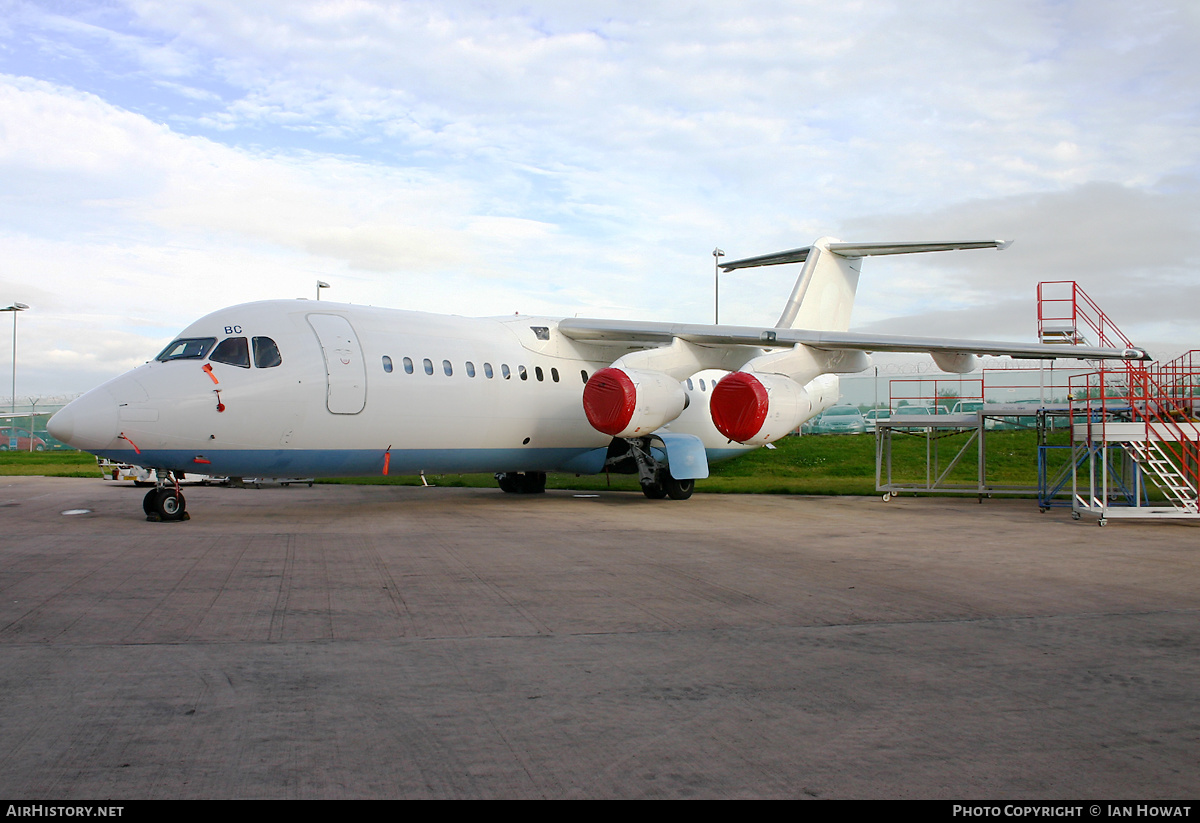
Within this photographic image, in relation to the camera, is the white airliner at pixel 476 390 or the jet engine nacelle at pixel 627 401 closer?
the white airliner at pixel 476 390

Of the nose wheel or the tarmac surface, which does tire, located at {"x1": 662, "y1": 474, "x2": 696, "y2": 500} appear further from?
the nose wheel

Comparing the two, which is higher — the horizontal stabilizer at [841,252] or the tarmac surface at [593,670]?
the horizontal stabilizer at [841,252]

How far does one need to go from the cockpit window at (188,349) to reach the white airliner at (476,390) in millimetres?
23

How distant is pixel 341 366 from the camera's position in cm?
1440

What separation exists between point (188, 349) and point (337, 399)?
2228mm

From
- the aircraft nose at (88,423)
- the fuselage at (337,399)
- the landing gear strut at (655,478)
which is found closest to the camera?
the aircraft nose at (88,423)

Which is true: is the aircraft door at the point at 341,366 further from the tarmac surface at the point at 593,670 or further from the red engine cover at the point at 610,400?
the red engine cover at the point at 610,400

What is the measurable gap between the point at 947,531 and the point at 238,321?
1098cm

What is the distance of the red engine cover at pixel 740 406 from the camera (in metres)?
17.3

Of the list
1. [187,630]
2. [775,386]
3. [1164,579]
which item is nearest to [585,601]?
[187,630]

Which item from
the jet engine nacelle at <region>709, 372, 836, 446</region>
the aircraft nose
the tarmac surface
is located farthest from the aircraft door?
the jet engine nacelle at <region>709, 372, 836, 446</region>

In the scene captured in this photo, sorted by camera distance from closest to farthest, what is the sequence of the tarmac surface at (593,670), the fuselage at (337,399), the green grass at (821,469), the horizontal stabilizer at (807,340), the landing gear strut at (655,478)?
the tarmac surface at (593,670), the fuselage at (337,399), the horizontal stabilizer at (807,340), the landing gear strut at (655,478), the green grass at (821,469)

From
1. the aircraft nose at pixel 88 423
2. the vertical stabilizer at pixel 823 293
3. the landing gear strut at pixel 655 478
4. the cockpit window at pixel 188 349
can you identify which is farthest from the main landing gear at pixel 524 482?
the aircraft nose at pixel 88 423

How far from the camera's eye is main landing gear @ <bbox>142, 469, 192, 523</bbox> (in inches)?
541
